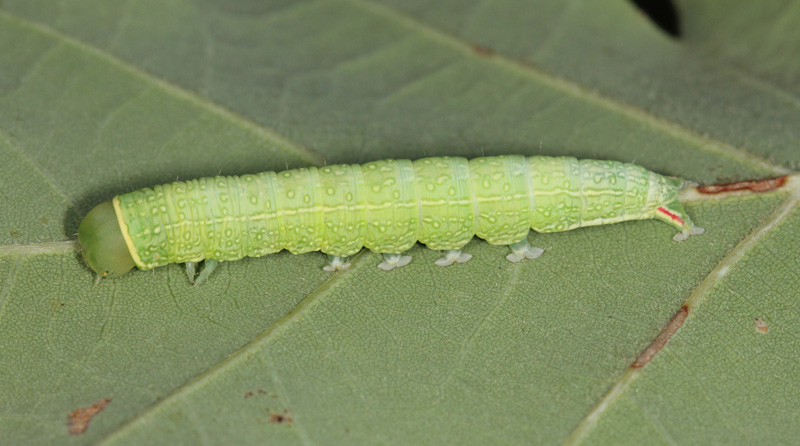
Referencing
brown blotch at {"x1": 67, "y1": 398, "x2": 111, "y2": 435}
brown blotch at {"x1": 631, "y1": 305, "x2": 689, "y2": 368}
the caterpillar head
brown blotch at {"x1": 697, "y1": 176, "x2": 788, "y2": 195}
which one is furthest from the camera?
brown blotch at {"x1": 697, "y1": 176, "x2": 788, "y2": 195}

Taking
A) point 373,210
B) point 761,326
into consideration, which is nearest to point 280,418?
point 373,210

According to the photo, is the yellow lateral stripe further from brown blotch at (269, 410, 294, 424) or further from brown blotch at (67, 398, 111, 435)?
brown blotch at (269, 410, 294, 424)

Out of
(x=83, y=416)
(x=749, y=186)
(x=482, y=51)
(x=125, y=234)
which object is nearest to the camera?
(x=83, y=416)

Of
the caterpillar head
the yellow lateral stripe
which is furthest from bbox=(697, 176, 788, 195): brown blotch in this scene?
the caterpillar head

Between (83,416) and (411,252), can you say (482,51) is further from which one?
(83,416)

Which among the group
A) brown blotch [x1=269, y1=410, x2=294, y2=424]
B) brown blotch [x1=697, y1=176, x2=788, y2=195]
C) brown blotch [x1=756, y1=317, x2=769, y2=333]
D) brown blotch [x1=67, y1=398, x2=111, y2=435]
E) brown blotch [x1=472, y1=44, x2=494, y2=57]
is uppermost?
brown blotch [x1=472, y1=44, x2=494, y2=57]

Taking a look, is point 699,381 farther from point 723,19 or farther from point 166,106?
point 166,106

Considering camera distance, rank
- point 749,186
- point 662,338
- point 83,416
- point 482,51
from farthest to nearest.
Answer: point 482,51 → point 749,186 → point 662,338 → point 83,416
